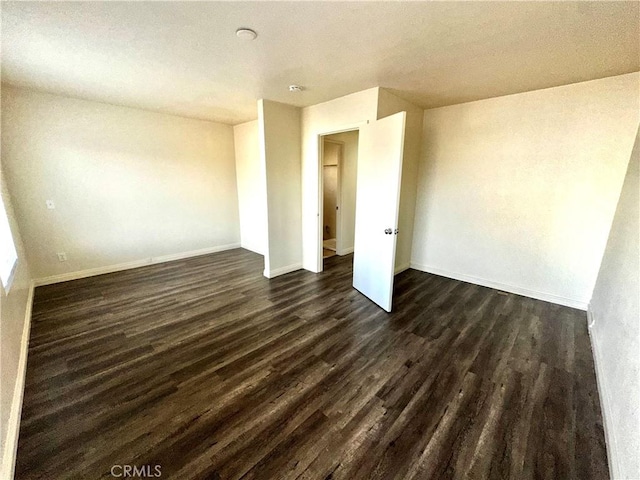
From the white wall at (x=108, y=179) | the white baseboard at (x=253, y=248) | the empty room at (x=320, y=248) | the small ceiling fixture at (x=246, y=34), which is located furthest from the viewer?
the white baseboard at (x=253, y=248)

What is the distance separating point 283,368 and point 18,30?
124 inches

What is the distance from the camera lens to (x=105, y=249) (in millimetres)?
4035

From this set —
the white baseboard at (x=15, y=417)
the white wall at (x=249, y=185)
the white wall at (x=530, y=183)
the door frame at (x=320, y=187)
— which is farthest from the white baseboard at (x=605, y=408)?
the white wall at (x=249, y=185)

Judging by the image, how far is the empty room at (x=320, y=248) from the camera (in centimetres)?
151

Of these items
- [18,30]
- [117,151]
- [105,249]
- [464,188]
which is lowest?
[105,249]

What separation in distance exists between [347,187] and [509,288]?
10.1ft

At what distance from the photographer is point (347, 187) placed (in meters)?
5.03

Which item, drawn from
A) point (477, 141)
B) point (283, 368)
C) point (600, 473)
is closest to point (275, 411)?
point (283, 368)

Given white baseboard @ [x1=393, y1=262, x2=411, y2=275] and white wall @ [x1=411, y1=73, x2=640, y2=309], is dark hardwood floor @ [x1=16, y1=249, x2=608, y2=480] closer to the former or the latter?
white wall @ [x1=411, y1=73, x2=640, y2=309]

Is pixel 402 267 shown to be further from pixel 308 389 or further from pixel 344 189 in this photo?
pixel 308 389

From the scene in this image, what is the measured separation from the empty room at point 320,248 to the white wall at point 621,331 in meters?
0.03

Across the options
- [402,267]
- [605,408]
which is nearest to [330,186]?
[402,267]

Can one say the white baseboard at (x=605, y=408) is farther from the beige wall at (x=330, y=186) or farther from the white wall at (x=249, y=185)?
the white wall at (x=249, y=185)

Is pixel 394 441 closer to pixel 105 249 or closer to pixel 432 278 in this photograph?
pixel 432 278
